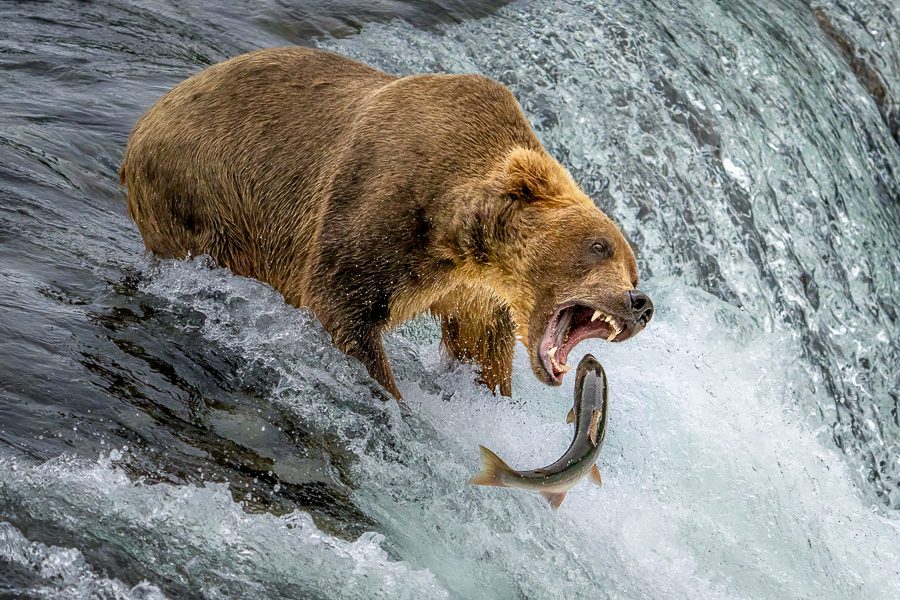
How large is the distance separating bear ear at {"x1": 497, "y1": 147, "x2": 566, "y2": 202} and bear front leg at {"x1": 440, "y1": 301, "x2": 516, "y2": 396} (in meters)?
0.63

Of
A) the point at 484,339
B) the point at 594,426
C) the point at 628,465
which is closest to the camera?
the point at 594,426

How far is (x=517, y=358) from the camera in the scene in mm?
6141

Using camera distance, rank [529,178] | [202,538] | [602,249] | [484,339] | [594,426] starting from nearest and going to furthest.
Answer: [202,538], [594,426], [602,249], [529,178], [484,339]

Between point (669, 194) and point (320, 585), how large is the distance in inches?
174

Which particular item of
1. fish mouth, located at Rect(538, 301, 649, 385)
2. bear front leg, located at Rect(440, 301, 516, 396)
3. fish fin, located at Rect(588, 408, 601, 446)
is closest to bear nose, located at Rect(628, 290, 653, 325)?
fish mouth, located at Rect(538, 301, 649, 385)

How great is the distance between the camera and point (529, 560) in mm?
4441

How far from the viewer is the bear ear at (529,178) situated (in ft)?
15.8

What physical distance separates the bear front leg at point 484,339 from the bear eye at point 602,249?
82 centimetres

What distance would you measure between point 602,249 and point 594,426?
0.71 meters

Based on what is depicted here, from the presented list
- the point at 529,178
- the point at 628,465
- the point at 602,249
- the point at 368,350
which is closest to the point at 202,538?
the point at 368,350

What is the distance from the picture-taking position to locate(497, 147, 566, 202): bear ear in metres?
4.82

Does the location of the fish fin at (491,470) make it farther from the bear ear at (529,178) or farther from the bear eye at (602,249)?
the bear ear at (529,178)

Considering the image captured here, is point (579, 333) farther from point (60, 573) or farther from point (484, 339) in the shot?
point (60, 573)

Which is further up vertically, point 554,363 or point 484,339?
point 554,363
